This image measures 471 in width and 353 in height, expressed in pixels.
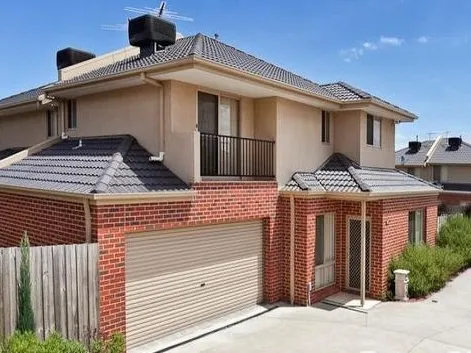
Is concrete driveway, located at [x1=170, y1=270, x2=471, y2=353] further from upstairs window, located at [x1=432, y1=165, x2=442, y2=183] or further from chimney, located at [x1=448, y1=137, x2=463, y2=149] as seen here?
chimney, located at [x1=448, y1=137, x2=463, y2=149]

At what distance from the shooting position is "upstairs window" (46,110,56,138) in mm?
13133

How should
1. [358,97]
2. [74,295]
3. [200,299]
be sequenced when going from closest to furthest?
[74,295] < [200,299] < [358,97]

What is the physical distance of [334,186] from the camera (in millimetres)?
11797

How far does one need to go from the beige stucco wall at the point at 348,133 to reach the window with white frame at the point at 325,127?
357mm

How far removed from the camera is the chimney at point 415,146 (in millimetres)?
38812

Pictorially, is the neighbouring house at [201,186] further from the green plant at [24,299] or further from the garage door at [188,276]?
the green plant at [24,299]

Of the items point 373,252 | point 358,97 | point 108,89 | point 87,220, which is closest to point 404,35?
point 358,97

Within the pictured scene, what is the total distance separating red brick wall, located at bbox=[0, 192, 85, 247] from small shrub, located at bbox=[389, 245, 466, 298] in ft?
29.3

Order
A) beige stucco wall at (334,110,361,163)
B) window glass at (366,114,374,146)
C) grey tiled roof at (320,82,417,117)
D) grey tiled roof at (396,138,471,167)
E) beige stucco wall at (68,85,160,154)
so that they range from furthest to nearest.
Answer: grey tiled roof at (396,138,471,167) → window glass at (366,114,374,146) → beige stucco wall at (334,110,361,163) → grey tiled roof at (320,82,417,117) → beige stucco wall at (68,85,160,154)

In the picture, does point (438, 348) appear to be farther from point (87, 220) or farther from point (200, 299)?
point (87, 220)

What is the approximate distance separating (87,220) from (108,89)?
4.67 meters

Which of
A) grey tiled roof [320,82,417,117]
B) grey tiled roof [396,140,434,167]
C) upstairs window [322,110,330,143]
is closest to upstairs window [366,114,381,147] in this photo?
grey tiled roof [320,82,417,117]

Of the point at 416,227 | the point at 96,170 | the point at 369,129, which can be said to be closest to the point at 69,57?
the point at 96,170

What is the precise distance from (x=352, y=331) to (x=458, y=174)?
29523 mm
